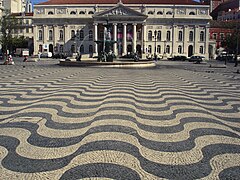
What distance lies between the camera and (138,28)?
74.4m

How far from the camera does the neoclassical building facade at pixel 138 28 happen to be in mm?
74562

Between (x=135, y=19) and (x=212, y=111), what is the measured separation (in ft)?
219

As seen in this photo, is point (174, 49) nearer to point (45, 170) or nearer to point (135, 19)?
point (135, 19)

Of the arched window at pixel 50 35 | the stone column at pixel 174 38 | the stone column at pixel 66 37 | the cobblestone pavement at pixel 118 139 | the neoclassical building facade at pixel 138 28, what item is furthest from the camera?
the arched window at pixel 50 35

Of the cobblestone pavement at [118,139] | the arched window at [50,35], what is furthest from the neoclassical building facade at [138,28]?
the cobblestone pavement at [118,139]

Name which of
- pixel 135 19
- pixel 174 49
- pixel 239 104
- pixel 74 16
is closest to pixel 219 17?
pixel 174 49

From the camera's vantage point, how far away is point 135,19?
70562 millimetres

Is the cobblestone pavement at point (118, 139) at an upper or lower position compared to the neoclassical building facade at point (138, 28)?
lower

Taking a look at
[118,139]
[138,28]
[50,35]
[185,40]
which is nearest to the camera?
[118,139]

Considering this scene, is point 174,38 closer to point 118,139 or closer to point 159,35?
point 159,35

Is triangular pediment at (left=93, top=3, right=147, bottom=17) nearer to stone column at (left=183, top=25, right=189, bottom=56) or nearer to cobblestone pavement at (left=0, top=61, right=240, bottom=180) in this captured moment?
stone column at (left=183, top=25, right=189, bottom=56)

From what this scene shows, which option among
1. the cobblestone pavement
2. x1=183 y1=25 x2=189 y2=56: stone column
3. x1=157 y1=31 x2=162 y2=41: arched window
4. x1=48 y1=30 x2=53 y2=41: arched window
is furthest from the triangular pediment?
the cobblestone pavement

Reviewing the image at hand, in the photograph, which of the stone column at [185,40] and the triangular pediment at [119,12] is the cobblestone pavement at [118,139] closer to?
the triangular pediment at [119,12]

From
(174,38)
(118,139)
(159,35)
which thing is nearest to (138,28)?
(159,35)
